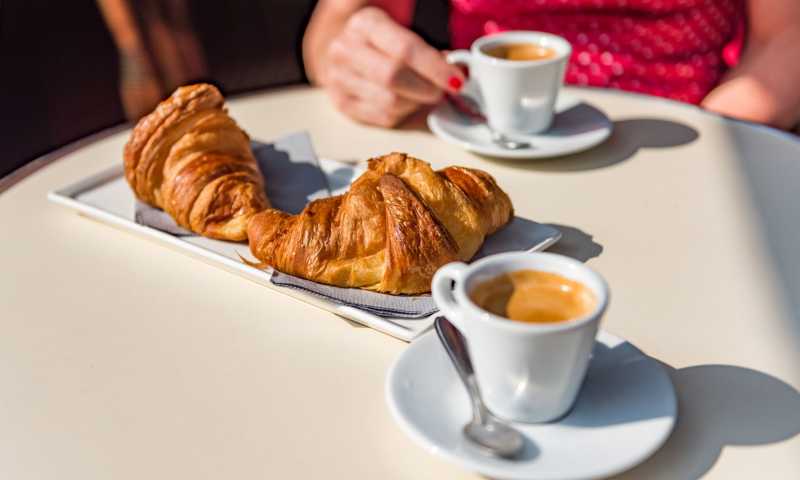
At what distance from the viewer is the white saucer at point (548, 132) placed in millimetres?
1244

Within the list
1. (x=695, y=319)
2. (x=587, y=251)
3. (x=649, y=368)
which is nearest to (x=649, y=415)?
(x=649, y=368)

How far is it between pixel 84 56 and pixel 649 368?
8.93 ft

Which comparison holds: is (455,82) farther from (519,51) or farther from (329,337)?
(329,337)

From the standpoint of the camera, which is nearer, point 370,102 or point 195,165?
point 195,165

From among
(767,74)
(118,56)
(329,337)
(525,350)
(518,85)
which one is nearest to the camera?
(525,350)

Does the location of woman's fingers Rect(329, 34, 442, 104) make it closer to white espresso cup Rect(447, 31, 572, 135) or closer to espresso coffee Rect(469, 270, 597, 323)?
white espresso cup Rect(447, 31, 572, 135)

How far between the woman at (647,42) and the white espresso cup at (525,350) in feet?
2.51

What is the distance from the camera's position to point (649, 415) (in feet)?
2.28

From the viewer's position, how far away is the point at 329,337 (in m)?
0.87

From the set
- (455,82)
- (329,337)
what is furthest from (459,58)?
(329,337)

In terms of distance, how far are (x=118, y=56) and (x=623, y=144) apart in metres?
2.26

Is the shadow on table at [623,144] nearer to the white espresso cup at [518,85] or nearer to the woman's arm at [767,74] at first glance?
the white espresso cup at [518,85]

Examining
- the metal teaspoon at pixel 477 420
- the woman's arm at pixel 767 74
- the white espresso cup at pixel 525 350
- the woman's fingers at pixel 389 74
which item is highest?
the white espresso cup at pixel 525 350

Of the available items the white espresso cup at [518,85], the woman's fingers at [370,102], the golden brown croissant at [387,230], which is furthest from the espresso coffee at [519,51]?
the golden brown croissant at [387,230]
